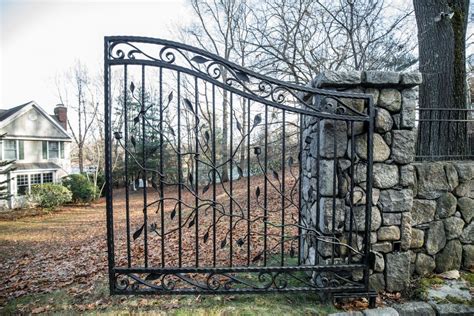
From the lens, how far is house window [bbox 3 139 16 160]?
11812 mm

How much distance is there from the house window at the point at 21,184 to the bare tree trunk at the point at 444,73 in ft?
51.1

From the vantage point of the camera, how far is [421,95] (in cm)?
376

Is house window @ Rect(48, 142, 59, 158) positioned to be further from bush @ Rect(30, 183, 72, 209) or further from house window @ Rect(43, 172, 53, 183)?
bush @ Rect(30, 183, 72, 209)

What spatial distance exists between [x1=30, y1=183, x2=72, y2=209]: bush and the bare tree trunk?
525 inches

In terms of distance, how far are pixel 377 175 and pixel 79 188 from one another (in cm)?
1402

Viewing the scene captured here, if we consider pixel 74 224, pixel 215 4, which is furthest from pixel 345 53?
pixel 74 224

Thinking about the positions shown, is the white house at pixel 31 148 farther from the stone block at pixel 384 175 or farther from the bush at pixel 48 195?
the stone block at pixel 384 175

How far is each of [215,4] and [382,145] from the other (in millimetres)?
12647

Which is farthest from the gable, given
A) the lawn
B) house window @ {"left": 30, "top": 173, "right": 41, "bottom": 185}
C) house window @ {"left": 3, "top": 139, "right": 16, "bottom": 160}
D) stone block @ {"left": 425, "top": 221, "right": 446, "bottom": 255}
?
stone block @ {"left": 425, "top": 221, "right": 446, "bottom": 255}

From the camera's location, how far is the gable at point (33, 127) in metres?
12.3

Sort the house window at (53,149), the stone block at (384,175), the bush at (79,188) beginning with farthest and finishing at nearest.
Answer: the house window at (53,149), the bush at (79,188), the stone block at (384,175)

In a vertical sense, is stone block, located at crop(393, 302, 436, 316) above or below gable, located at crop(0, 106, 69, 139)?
below

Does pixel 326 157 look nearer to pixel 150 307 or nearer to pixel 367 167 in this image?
pixel 367 167

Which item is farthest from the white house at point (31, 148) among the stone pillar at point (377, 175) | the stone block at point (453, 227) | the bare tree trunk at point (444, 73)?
the bare tree trunk at point (444, 73)
